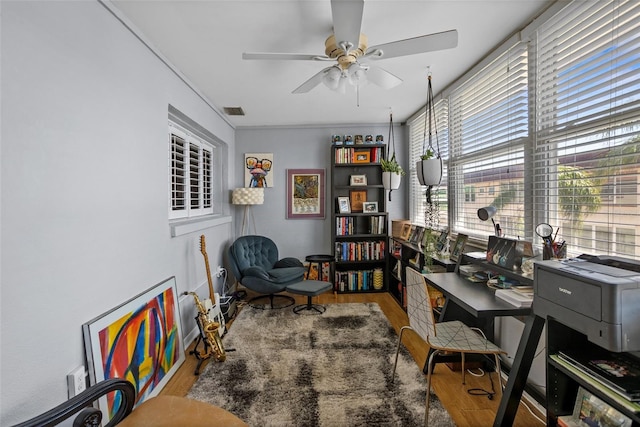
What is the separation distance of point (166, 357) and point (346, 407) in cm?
135

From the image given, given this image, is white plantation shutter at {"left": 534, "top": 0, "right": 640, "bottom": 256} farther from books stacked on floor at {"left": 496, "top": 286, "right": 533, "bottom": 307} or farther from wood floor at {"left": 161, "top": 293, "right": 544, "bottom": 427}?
wood floor at {"left": 161, "top": 293, "right": 544, "bottom": 427}

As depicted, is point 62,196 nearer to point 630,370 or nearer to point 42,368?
point 42,368

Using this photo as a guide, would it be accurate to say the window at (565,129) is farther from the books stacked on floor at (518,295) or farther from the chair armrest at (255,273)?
the chair armrest at (255,273)

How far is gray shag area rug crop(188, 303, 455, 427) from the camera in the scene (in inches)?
72.5

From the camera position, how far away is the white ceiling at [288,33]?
1.79 meters

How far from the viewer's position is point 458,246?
9.05 feet

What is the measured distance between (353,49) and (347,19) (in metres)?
0.31

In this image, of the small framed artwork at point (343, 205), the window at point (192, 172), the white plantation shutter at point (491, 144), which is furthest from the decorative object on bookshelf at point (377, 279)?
the window at point (192, 172)

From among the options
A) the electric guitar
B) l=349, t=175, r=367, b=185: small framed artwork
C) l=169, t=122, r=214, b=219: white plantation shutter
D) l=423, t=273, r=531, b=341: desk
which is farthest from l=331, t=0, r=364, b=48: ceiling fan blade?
l=349, t=175, r=367, b=185: small framed artwork

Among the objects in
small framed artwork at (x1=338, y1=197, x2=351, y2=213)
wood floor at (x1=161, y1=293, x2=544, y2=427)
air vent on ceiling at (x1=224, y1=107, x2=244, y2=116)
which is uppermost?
air vent on ceiling at (x1=224, y1=107, x2=244, y2=116)

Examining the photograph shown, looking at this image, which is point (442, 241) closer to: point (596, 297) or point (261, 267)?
point (596, 297)

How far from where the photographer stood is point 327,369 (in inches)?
92.0

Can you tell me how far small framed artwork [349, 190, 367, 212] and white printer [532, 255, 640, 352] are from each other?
3.10m

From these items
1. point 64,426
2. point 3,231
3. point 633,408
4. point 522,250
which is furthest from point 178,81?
point 633,408
